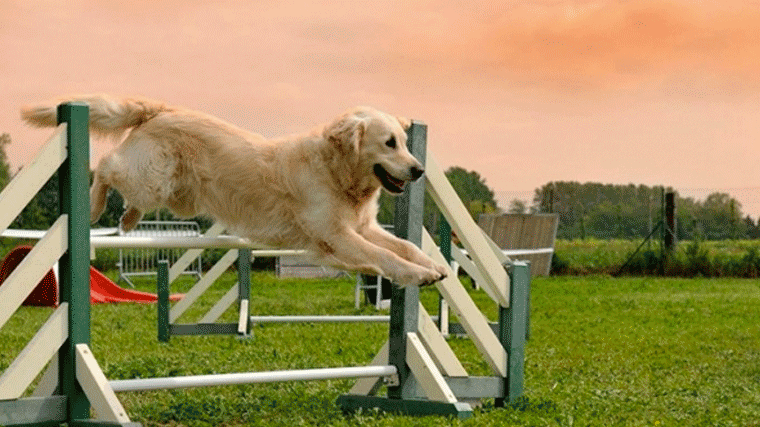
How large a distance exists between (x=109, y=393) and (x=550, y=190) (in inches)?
913

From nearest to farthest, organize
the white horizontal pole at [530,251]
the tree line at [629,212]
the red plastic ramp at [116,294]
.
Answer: the red plastic ramp at [116,294], the white horizontal pole at [530,251], the tree line at [629,212]

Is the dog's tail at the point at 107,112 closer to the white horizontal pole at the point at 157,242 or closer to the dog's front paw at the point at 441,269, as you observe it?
the white horizontal pole at the point at 157,242

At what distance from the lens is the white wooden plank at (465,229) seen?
17.7ft

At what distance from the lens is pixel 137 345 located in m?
8.83

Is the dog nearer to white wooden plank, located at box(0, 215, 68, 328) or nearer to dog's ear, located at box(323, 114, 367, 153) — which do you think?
dog's ear, located at box(323, 114, 367, 153)

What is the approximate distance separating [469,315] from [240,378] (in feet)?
4.17

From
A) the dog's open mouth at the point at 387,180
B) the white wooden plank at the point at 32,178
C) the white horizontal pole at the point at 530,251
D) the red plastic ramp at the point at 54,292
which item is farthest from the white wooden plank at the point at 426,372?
the white horizontal pole at the point at 530,251

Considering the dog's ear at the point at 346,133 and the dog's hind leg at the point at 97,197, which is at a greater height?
the dog's ear at the point at 346,133


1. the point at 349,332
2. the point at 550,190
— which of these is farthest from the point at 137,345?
the point at 550,190

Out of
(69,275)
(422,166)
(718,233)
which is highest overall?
(422,166)

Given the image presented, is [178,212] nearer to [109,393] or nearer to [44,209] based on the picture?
[109,393]

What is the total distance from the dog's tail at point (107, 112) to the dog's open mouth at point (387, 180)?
108 centimetres

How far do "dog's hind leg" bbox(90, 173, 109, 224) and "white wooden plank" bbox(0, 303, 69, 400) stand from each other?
724 millimetres

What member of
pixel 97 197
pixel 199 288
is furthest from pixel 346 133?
pixel 199 288
